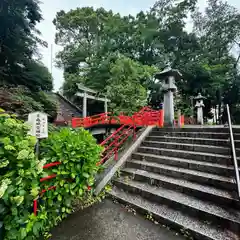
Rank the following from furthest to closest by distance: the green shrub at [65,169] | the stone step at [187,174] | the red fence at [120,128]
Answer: the red fence at [120,128] < the stone step at [187,174] < the green shrub at [65,169]

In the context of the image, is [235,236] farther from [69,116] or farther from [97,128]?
[69,116]

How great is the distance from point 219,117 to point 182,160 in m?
19.5

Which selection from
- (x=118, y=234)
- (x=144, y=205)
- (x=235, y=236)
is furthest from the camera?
(x=144, y=205)

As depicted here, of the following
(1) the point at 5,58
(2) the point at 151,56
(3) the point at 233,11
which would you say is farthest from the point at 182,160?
(3) the point at 233,11

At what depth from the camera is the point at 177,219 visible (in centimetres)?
243

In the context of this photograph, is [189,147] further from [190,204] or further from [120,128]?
[120,128]

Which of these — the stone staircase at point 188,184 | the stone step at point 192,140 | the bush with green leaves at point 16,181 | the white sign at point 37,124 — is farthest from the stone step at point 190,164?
the bush with green leaves at point 16,181

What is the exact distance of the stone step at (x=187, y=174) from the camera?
9.31ft

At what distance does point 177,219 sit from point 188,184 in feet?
2.70

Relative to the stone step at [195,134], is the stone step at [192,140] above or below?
below

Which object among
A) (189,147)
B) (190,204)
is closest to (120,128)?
(189,147)

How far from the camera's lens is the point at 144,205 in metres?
2.88

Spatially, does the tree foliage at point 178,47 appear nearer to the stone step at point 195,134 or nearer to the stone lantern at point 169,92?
the stone lantern at point 169,92

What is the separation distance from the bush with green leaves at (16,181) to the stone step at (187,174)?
258cm
